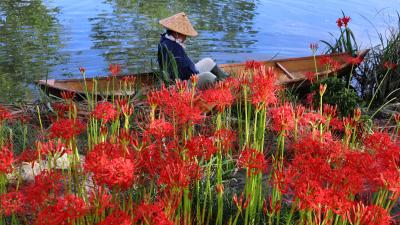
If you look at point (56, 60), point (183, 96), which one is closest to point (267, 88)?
point (183, 96)

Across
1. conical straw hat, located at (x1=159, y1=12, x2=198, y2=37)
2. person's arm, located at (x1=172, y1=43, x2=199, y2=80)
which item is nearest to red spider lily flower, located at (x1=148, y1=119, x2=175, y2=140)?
person's arm, located at (x1=172, y1=43, x2=199, y2=80)

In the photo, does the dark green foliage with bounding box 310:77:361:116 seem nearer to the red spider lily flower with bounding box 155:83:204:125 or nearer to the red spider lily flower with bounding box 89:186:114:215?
the red spider lily flower with bounding box 155:83:204:125

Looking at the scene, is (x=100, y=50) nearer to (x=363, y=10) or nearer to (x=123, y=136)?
(x=363, y=10)

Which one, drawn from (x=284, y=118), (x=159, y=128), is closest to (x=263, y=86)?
(x=284, y=118)

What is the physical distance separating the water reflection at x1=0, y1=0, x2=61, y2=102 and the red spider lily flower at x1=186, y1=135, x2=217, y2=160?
651 cm

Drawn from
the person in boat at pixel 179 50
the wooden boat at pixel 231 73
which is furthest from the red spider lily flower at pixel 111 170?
the person in boat at pixel 179 50

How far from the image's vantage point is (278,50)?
13148mm

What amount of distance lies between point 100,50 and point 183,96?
393 inches

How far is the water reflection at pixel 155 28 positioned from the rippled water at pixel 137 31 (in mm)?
21

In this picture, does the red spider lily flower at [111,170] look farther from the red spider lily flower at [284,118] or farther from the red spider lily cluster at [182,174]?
the red spider lily flower at [284,118]

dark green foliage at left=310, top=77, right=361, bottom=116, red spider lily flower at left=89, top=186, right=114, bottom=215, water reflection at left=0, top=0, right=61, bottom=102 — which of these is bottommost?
water reflection at left=0, top=0, right=61, bottom=102

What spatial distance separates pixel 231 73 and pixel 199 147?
204 inches

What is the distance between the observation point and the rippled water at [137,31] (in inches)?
434

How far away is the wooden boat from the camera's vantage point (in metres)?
6.71
